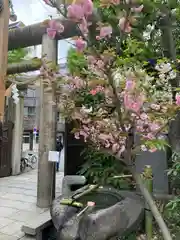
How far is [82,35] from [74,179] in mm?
3127

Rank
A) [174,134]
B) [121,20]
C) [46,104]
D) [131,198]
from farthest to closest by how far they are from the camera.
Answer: [46,104] < [174,134] < [131,198] < [121,20]

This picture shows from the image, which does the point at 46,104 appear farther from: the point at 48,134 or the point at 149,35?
the point at 149,35

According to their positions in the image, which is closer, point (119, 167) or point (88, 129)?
point (88, 129)

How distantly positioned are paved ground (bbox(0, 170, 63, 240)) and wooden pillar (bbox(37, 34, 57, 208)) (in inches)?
11.9

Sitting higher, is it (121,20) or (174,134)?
(121,20)

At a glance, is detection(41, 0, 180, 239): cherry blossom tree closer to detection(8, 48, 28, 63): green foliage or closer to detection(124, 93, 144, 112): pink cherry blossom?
detection(124, 93, 144, 112): pink cherry blossom

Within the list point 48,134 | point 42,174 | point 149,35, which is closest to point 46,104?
point 48,134

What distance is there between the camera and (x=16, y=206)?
4.71 m

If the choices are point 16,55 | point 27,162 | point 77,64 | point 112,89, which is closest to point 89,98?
point 77,64

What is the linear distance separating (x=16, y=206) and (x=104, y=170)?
6.26ft

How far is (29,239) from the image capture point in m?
3.43

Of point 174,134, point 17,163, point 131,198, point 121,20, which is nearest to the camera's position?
point 121,20

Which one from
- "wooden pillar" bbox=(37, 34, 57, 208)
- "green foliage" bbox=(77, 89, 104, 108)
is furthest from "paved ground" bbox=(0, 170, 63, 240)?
"green foliage" bbox=(77, 89, 104, 108)

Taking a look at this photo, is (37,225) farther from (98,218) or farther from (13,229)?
(98,218)
